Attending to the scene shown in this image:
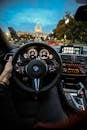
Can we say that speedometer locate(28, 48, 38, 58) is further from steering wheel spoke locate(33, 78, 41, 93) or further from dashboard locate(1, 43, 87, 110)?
dashboard locate(1, 43, 87, 110)

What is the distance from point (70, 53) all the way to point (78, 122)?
20.5 ft

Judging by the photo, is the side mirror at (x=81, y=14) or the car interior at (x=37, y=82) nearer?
the side mirror at (x=81, y=14)

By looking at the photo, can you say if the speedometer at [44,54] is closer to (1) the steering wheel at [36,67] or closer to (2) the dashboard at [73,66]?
(1) the steering wheel at [36,67]

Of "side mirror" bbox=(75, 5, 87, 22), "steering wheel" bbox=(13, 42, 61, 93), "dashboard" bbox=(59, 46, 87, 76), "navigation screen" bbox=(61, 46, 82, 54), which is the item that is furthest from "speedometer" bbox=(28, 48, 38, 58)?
"navigation screen" bbox=(61, 46, 82, 54)

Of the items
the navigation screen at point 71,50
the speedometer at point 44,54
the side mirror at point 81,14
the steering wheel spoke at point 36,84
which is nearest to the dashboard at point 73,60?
the navigation screen at point 71,50

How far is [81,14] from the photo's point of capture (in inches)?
49.6

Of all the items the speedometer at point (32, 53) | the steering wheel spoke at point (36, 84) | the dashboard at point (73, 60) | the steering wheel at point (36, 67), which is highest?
the dashboard at point (73, 60)

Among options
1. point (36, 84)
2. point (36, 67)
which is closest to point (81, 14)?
point (36, 84)

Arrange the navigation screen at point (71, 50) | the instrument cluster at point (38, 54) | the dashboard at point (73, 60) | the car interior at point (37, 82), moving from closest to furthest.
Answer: the car interior at point (37, 82)
the instrument cluster at point (38, 54)
the dashboard at point (73, 60)
the navigation screen at point (71, 50)

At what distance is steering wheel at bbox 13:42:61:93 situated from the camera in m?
2.44

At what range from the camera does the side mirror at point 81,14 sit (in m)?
1.20

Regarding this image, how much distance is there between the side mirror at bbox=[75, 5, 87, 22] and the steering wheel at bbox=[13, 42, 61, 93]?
3.60ft

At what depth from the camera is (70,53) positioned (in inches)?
285

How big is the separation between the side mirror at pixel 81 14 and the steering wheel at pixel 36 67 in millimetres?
1098
